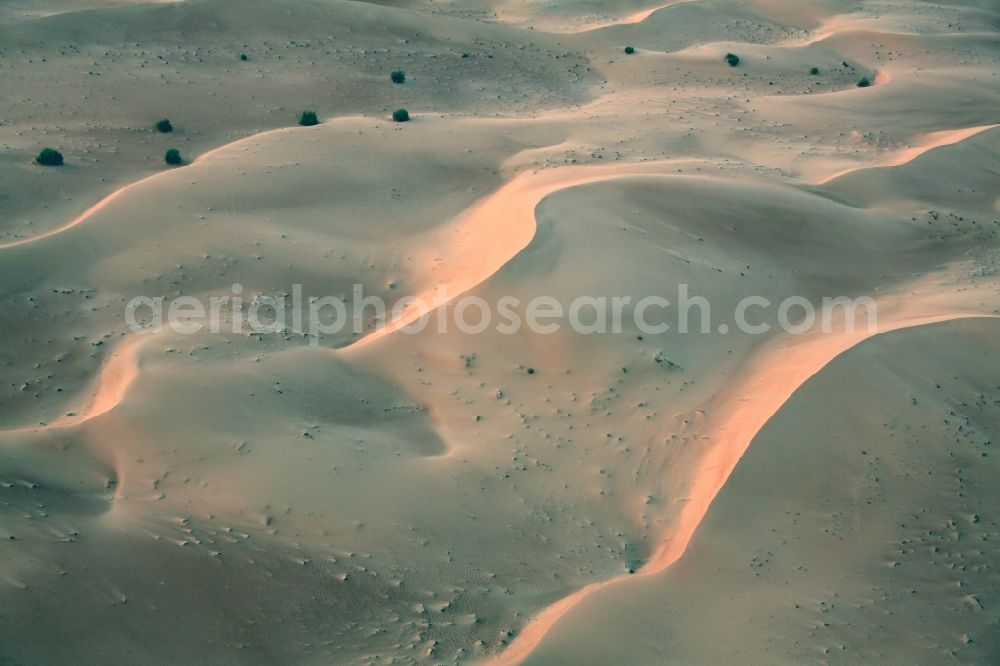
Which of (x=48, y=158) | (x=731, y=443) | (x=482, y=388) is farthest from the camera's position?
(x=48, y=158)

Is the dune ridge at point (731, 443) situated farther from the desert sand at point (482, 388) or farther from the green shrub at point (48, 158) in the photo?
the green shrub at point (48, 158)

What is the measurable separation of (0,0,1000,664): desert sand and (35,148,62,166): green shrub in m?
0.20

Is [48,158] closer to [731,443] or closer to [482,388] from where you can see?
[482,388]

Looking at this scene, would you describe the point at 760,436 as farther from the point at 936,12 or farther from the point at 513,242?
the point at 936,12

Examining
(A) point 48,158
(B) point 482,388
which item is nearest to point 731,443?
(B) point 482,388

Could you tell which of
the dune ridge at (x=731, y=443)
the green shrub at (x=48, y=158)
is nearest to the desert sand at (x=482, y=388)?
the dune ridge at (x=731, y=443)

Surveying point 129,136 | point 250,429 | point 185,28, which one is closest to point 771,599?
point 250,429

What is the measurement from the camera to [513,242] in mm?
14828

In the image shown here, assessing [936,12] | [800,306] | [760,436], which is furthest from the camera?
[936,12]

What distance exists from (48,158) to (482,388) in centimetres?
1038

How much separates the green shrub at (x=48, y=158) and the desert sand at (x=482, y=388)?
205 millimetres

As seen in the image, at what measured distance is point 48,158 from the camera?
17672mm

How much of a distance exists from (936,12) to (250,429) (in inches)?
1122

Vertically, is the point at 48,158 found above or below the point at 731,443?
above
